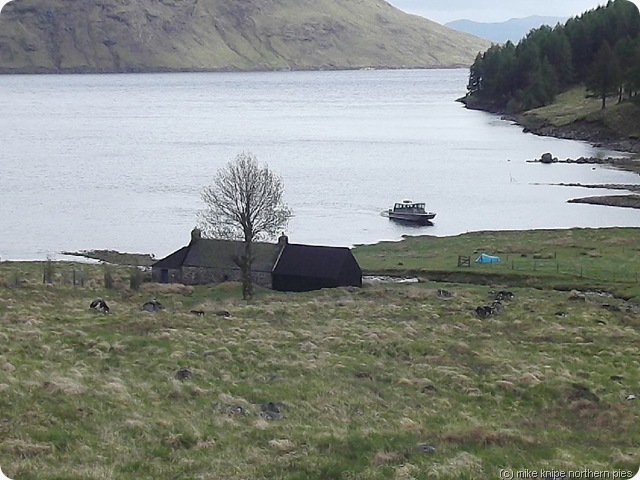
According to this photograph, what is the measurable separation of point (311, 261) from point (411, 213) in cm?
2940

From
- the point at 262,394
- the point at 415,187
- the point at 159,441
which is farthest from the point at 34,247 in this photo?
the point at 159,441

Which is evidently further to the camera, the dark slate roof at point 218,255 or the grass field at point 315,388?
the dark slate roof at point 218,255

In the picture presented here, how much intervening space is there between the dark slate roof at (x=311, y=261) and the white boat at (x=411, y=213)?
28.2m

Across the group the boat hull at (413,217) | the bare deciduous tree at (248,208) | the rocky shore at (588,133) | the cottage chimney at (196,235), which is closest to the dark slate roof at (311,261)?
the bare deciduous tree at (248,208)

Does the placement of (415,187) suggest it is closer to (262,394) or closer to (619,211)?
(619,211)

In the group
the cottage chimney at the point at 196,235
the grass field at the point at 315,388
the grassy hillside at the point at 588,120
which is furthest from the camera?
the grassy hillside at the point at 588,120

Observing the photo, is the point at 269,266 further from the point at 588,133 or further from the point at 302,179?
the point at 588,133

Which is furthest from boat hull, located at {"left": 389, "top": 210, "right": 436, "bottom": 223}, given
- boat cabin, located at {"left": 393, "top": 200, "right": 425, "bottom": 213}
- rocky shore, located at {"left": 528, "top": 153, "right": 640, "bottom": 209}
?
rocky shore, located at {"left": 528, "top": 153, "right": 640, "bottom": 209}

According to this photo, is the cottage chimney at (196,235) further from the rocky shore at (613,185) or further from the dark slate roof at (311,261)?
the rocky shore at (613,185)

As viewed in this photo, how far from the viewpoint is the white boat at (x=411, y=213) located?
78875 mm

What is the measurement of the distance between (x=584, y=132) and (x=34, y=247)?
92.1 metres

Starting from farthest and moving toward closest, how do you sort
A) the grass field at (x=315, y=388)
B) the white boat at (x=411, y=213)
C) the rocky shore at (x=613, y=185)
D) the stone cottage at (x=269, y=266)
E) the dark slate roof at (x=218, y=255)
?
the rocky shore at (x=613, y=185) < the white boat at (x=411, y=213) < the dark slate roof at (x=218, y=255) < the stone cottage at (x=269, y=266) < the grass field at (x=315, y=388)

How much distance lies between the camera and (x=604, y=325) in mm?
36594

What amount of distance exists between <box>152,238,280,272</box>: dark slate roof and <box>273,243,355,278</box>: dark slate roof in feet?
2.06
